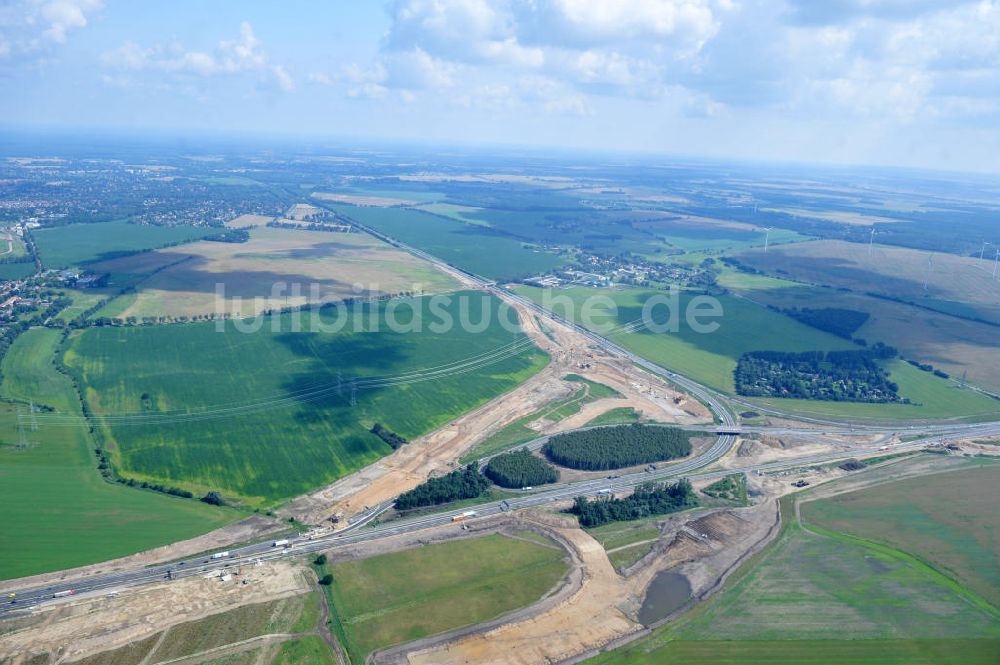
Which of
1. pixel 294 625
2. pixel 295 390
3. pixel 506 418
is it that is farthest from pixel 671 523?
pixel 295 390

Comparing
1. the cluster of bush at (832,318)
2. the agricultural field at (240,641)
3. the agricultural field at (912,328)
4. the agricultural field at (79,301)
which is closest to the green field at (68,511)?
the agricultural field at (240,641)

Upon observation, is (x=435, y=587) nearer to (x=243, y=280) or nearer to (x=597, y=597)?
(x=597, y=597)

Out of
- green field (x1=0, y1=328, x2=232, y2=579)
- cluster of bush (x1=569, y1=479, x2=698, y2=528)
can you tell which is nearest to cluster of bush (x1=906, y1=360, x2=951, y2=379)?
cluster of bush (x1=569, y1=479, x2=698, y2=528)

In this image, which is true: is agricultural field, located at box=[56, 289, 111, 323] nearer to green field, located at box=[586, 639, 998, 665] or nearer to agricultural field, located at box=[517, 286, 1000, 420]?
agricultural field, located at box=[517, 286, 1000, 420]

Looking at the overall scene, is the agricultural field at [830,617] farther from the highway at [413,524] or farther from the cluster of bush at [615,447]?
the cluster of bush at [615,447]

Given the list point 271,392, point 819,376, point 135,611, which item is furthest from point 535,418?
point 135,611

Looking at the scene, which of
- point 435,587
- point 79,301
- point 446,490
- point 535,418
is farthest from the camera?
point 79,301
